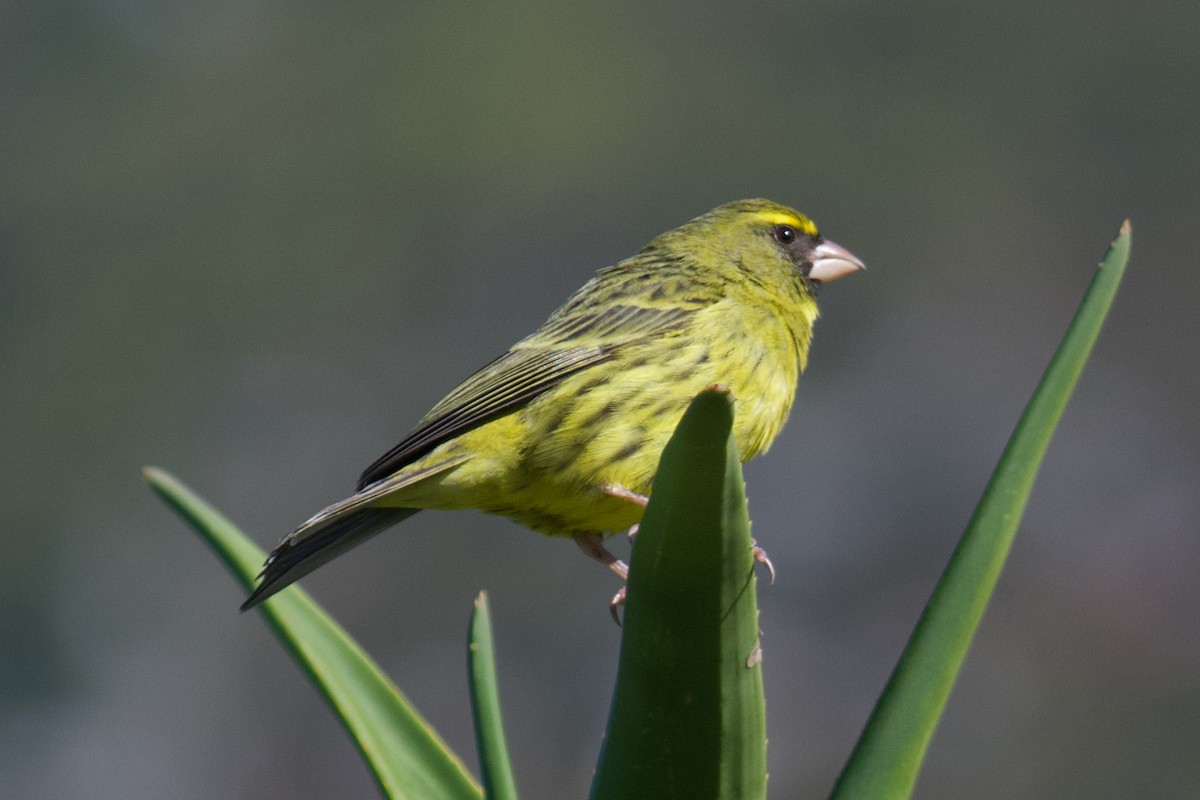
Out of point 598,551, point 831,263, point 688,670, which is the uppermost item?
point 831,263

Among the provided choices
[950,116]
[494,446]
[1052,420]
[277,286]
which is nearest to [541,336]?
[494,446]

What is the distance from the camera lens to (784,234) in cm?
390

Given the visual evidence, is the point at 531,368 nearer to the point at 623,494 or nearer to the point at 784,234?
the point at 623,494

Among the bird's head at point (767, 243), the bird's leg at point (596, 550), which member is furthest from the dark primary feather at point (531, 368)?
the bird's head at point (767, 243)

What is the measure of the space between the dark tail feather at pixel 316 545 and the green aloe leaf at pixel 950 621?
0.83 metres

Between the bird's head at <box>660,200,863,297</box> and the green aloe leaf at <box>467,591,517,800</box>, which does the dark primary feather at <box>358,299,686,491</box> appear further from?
the green aloe leaf at <box>467,591,517,800</box>

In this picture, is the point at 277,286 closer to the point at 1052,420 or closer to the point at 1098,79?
the point at 1098,79

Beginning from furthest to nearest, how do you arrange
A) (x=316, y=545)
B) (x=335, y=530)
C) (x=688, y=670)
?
(x=335, y=530), (x=316, y=545), (x=688, y=670)

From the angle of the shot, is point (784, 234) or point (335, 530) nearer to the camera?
point (335, 530)

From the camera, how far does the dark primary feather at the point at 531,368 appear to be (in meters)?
2.86

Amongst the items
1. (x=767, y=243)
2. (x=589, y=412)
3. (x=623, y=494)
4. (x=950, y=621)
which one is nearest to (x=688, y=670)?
(x=950, y=621)

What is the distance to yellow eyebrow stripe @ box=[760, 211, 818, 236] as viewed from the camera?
393 cm

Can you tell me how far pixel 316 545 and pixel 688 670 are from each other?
1.06m

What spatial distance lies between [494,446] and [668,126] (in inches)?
679
